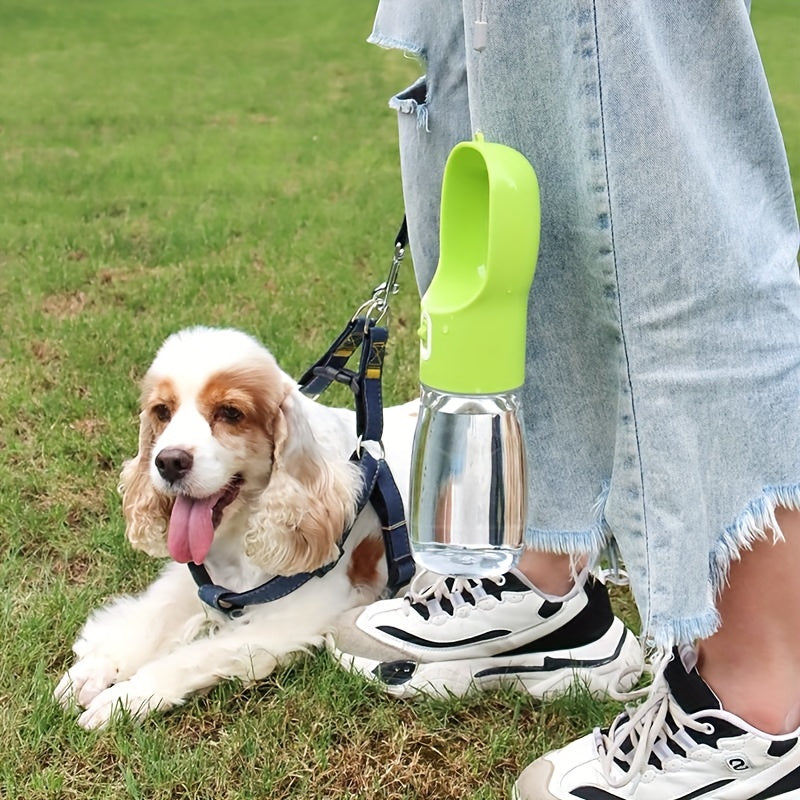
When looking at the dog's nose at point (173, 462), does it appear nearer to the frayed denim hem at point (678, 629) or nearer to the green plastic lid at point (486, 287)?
the green plastic lid at point (486, 287)

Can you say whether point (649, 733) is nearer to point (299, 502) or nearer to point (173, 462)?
point (299, 502)

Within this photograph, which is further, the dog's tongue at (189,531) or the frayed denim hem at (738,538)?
the dog's tongue at (189,531)

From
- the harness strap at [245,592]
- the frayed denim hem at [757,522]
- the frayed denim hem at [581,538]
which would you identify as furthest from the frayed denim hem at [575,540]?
the harness strap at [245,592]

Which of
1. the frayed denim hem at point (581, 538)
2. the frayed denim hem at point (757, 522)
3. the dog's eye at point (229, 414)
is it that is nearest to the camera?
the frayed denim hem at point (757, 522)

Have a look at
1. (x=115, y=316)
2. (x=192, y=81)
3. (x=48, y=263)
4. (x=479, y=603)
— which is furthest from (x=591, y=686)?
(x=192, y=81)

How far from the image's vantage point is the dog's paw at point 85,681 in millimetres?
1934

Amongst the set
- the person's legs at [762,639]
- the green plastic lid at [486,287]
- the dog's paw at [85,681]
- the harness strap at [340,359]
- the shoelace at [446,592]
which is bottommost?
the dog's paw at [85,681]

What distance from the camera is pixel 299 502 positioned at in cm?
221

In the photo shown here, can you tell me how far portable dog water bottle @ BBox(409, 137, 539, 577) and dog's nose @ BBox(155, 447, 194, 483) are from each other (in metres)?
0.95

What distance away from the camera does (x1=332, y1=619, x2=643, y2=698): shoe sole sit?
1.96m

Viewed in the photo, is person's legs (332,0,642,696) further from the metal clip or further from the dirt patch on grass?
the dirt patch on grass

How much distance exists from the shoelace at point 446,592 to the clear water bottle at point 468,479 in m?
0.71

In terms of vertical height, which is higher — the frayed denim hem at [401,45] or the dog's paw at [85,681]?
the frayed denim hem at [401,45]

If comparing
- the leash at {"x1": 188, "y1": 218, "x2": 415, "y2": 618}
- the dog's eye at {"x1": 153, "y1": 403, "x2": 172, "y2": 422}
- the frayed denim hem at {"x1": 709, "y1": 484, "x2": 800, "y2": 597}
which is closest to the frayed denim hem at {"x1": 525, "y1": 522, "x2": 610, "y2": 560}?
the frayed denim hem at {"x1": 709, "y1": 484, "x2": 800, "y2": 597}
